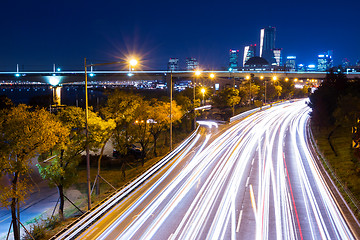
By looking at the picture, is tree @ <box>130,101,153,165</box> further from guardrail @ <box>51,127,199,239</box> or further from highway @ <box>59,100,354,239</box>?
guardrail @ <box>51,127,199,239</box>

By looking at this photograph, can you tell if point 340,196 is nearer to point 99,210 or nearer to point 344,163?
point 344,163

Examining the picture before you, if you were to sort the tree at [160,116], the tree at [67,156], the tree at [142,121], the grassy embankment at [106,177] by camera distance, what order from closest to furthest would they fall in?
the tree at [67,156] → the grassy embankment at [106,177] → the tree at [142,121] → the tree at [160,116]

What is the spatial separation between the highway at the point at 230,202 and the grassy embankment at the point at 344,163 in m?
1.34

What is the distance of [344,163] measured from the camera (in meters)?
29.1

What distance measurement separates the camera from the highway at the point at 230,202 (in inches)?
623

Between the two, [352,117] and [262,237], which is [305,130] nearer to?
[352,117]

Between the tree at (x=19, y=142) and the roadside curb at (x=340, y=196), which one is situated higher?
the tree at (x=19, y=142)

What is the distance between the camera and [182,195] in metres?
21.2

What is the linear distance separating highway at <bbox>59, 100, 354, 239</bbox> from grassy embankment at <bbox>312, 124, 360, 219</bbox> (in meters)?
1.34

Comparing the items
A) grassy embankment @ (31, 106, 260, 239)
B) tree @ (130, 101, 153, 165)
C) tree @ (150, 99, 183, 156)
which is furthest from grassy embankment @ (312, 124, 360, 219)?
tree @ (130, 101, 153, 165)

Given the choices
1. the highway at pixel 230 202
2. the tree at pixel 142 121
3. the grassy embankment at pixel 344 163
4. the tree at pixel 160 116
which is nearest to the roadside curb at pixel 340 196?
the grassy embankment at pixel 344 163

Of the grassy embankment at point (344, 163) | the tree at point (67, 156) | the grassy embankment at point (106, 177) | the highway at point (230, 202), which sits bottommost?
the grassy embankment at point (106, 177)

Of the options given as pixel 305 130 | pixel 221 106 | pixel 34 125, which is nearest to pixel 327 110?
pixel 305 130

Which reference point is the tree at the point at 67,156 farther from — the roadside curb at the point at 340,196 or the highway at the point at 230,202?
the roadside curb at the point at 340,196
